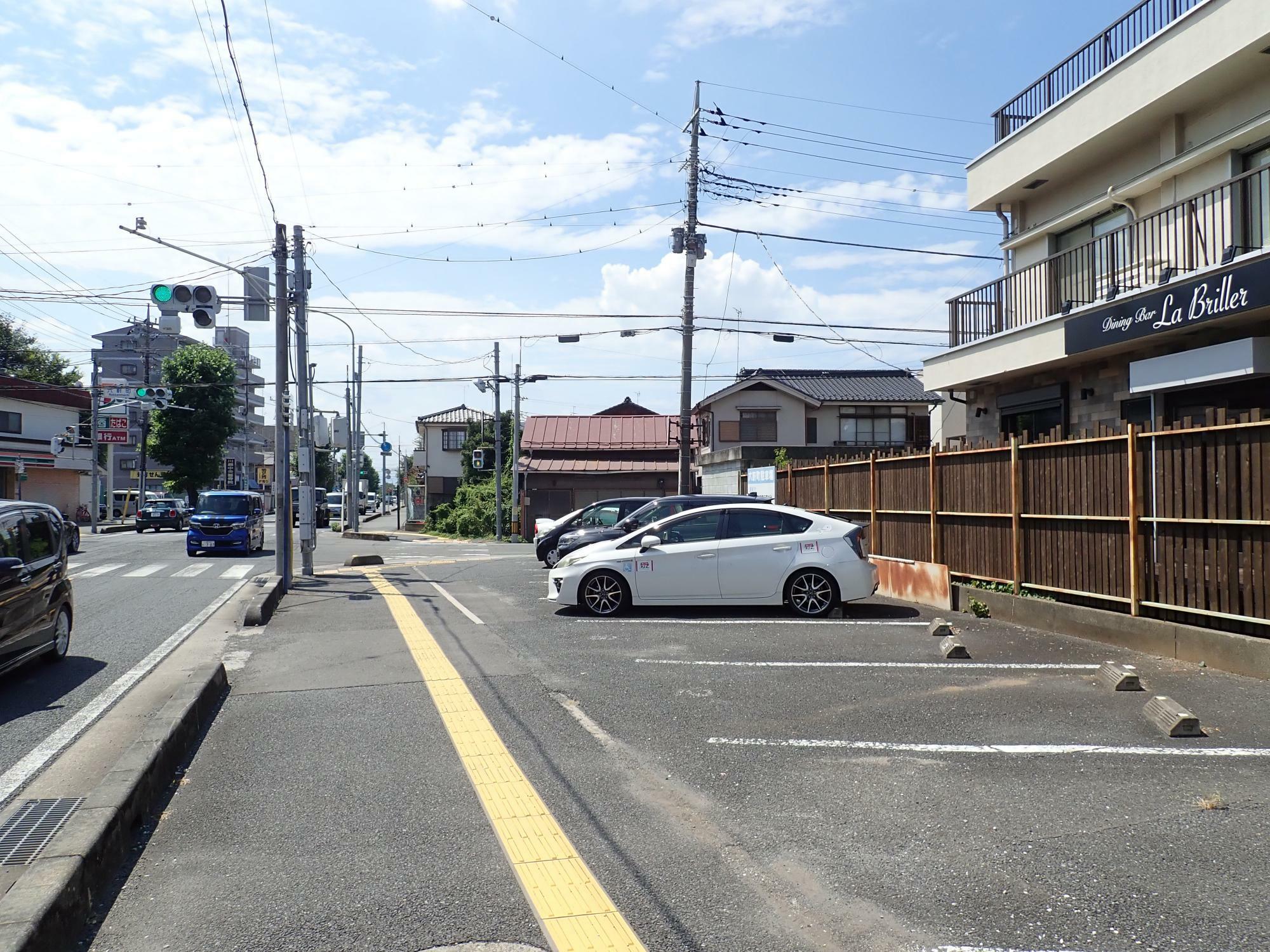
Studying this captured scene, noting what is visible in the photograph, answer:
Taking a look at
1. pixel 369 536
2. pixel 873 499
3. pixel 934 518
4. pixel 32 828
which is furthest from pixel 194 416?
pixel 32 828

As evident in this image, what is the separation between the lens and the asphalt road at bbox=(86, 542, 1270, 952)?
3809 mm

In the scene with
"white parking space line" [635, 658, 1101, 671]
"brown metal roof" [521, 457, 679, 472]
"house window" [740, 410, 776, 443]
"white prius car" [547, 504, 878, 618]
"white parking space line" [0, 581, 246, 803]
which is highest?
"house window" [740, 410, 776, 443]

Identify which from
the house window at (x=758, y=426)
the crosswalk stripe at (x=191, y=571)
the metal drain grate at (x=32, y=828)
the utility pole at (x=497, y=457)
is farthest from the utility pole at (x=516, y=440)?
the metal drain grate at (x=32, y=828)

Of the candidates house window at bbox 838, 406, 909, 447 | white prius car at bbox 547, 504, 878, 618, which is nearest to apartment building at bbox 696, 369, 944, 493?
house window at bbox 838, 406, 909, 447

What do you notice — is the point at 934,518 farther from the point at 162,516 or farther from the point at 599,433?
the point at 162,516

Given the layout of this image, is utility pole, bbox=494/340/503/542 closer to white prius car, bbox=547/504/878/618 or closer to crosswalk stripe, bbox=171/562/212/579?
crosswalk stripe, bbox=171/562/212/579

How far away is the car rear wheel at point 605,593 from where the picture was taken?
12.6m

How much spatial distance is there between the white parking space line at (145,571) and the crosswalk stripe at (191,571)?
511 millimetres

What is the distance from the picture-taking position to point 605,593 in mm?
12586

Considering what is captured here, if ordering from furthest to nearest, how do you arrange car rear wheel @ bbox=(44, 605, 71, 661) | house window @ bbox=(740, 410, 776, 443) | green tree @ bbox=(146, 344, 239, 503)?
1. green tree @ bbox=(146, 344, 239, 503)
2. house window @ bbox=(740, 410, 776, 443)
3. car rear wheel @ bbox=(44, 605, 71, 661)

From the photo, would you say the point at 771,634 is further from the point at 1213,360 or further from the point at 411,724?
the point at 1213,360

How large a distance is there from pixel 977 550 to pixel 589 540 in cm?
930

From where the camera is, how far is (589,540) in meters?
20.5

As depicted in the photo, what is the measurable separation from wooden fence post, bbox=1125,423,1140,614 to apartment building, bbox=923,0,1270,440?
123 cm
